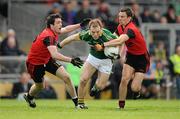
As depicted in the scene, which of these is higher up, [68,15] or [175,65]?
[68,15]

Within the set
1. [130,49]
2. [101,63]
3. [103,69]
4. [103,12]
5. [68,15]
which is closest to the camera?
[130,49]

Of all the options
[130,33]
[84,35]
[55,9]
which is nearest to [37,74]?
[84,35]

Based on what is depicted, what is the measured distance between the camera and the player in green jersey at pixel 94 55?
19.2 m

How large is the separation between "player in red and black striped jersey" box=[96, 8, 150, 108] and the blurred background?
7801mm

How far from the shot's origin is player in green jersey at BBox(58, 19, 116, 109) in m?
19.2

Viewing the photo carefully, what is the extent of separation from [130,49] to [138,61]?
359 mm

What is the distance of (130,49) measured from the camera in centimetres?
1980

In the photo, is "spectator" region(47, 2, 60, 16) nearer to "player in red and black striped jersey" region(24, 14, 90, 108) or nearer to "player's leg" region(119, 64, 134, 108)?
"player in red and black striped jersey" region(24, 14, 90, 108)

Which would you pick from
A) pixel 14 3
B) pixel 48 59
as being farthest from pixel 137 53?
pixel 14 3

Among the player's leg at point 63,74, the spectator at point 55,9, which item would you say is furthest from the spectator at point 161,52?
the player's leg at point 63,74

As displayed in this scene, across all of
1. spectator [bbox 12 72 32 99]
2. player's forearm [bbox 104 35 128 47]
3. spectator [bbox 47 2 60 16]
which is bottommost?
spectator [bbox 12 72 32 99]

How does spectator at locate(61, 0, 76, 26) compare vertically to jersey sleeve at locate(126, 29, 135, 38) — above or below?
below

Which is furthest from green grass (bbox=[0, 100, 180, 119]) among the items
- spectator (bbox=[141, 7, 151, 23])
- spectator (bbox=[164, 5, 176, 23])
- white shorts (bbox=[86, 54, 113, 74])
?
spectator (bbox=[164, 5, 176, 23])

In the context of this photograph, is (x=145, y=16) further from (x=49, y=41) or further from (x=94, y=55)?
(x=49, y=41)
